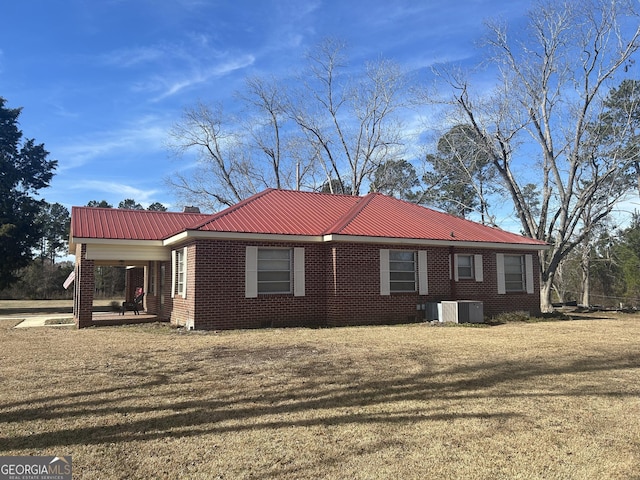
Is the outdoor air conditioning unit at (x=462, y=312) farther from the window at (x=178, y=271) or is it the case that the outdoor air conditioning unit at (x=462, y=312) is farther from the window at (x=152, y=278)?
the window at (x=152, y=278)

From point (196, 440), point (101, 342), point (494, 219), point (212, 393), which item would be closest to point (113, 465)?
point (196, 440)

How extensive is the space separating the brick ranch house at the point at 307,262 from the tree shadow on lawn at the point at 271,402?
6055mm

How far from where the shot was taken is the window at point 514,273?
17156 mm

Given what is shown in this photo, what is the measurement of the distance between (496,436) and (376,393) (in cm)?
175

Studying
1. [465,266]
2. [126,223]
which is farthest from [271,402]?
[126,223]

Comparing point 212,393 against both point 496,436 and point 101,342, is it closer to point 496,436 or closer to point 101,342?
point 496,436

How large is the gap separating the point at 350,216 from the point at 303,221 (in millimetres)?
1754

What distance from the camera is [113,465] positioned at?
372 cm

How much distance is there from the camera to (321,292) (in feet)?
46.8

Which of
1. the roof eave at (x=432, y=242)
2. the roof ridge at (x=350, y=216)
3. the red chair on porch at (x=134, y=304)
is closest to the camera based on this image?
the roof eave at (x=432, y=242)

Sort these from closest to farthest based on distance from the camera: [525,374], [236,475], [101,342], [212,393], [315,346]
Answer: [236,475] → [212,393] → [525,374] → [315,346] → [101,342]

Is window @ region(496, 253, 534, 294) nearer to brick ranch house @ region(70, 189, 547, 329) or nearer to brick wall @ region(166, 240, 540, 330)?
brick ranch house @ region(70, 189, 547, 329)

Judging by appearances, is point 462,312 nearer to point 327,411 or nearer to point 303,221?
point 303,221

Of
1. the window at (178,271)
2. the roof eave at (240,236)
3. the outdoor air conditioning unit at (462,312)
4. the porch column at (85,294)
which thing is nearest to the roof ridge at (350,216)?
the roof eave at (240,236)
